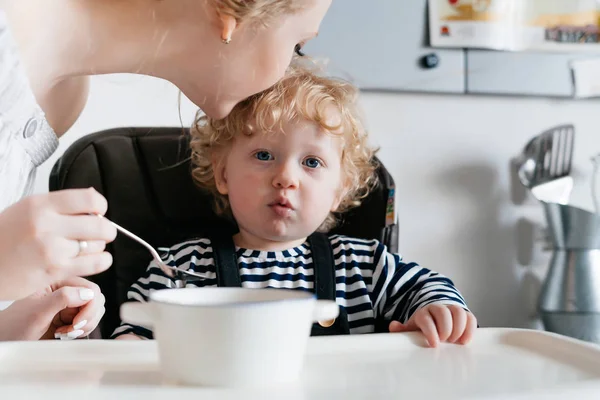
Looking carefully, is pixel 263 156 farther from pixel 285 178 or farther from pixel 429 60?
pixel 429 60

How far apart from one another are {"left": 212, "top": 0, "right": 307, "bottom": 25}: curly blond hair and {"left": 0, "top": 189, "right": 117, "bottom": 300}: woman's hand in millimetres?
244

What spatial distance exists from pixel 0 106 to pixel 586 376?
0.43m

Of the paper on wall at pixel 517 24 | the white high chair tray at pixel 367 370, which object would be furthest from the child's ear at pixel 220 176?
the paper on wall at pixel 517 24

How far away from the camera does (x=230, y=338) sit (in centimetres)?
38

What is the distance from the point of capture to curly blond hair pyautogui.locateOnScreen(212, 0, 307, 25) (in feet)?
1.99

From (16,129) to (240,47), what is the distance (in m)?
0.20

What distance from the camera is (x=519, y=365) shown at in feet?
1.63

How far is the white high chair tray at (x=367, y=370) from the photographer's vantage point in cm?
40

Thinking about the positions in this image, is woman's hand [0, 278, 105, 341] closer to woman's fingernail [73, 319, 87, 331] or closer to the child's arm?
woman's fingernail [73, 319, 87, 331]

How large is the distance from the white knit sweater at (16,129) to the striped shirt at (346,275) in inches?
11.7

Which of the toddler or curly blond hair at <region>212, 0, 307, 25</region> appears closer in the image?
curly blond hair at <region>212, 0, 307, 25</region>

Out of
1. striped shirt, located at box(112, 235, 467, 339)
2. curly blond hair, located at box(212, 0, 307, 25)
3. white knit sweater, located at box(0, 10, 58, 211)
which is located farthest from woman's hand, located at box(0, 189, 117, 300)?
striped shirt, located at box(112, 235, 467, 339)

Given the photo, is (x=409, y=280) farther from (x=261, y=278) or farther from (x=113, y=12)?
(x=113, y=12)

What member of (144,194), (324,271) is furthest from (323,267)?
(144,194)
